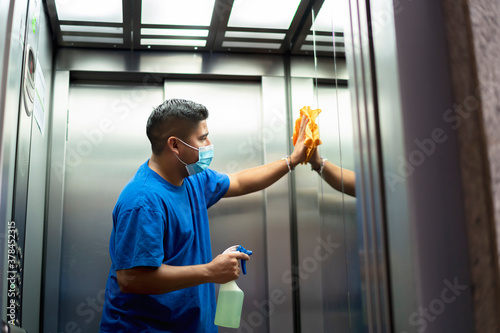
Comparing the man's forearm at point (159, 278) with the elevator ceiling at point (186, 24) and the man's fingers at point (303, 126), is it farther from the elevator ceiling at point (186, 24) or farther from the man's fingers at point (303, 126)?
the elevator ceiling at point (186, 24)

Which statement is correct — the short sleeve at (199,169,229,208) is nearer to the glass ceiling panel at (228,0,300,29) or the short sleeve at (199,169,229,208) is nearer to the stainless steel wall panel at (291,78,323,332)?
the stainless steel wall panel at (291,78,323,332)

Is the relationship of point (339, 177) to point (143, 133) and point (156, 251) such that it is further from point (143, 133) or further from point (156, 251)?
point (143, 133)

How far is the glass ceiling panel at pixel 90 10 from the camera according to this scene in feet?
6.22

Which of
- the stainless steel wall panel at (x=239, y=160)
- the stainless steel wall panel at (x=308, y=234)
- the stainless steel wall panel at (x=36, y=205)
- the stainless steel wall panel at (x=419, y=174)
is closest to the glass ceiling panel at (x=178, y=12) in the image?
the stainless steel wall panel at (x=239, y=160)

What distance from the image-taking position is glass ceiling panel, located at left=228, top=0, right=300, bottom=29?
1.97 m

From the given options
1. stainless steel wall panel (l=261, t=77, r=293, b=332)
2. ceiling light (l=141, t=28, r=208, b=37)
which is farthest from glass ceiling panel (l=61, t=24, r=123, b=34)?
stainless steel wall panel (l=261, t=77, r=293, b=332)

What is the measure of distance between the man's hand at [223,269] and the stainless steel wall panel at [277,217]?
1.58 ft

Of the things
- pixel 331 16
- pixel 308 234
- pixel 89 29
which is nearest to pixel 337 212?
pixel 331 16

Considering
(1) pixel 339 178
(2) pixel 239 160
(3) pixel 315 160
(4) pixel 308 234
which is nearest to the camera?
(1) pixel 339 178

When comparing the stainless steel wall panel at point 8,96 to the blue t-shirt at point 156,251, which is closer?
the stainless steel wall panel at point 8,96

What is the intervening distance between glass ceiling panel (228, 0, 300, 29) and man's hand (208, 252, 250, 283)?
1.04 m

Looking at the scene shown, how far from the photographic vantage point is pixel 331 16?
52.4 inches

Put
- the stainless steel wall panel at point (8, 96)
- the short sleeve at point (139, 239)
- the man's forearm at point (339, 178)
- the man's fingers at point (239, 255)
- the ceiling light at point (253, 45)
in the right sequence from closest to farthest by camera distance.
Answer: the stainless steel wall panel at point (8, 96) < the man's forearm at point (339, 178) < the short sleeve at point (139, 239) < the man's fingers at point (239, 255) < the ceiling light at point (253, 45)

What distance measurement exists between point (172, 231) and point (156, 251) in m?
0.18
